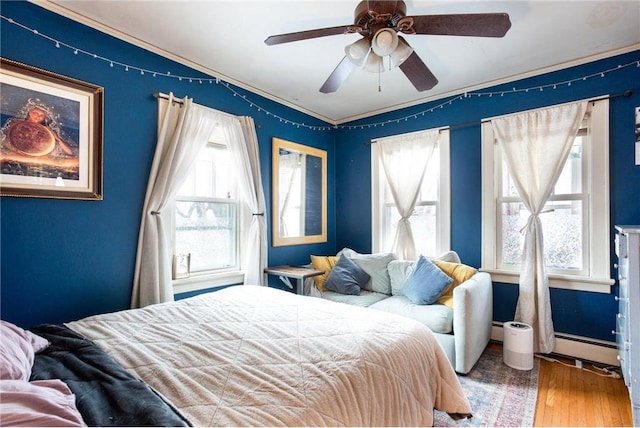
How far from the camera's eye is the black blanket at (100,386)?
86cm

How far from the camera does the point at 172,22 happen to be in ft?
7.16

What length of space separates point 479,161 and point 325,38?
1.99m

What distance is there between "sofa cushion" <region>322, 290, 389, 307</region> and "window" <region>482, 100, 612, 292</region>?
3.83 feet

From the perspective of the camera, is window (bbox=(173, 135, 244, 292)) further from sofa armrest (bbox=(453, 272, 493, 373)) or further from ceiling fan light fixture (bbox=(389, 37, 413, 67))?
sofa armrest (bbox=(453, 272, 493, 373))

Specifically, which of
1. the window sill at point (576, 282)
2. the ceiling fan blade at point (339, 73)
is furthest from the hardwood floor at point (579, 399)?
the ceiling fan blade at point (339, 73)

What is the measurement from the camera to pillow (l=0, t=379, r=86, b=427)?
711 millimetres

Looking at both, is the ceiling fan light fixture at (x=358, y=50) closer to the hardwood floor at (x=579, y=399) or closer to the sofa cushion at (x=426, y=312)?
the sofa cushion at (x=426, y=312)

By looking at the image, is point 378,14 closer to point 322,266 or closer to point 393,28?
point 393,28

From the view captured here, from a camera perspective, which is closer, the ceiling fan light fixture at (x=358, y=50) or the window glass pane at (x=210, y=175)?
the ceiling fan light fixture at (x=358, y=50)

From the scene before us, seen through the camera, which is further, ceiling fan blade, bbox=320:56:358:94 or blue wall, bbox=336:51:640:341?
blue wall, bbox=336:51:640:341

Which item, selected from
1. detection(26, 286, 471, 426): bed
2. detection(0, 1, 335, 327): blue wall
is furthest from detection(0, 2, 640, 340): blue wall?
detection(26, 286, 471, 426): bed

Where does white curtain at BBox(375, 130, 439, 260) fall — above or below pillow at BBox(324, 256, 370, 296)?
above

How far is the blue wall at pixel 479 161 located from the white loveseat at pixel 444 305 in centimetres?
46

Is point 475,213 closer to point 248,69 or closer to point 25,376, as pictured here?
point 248,69
